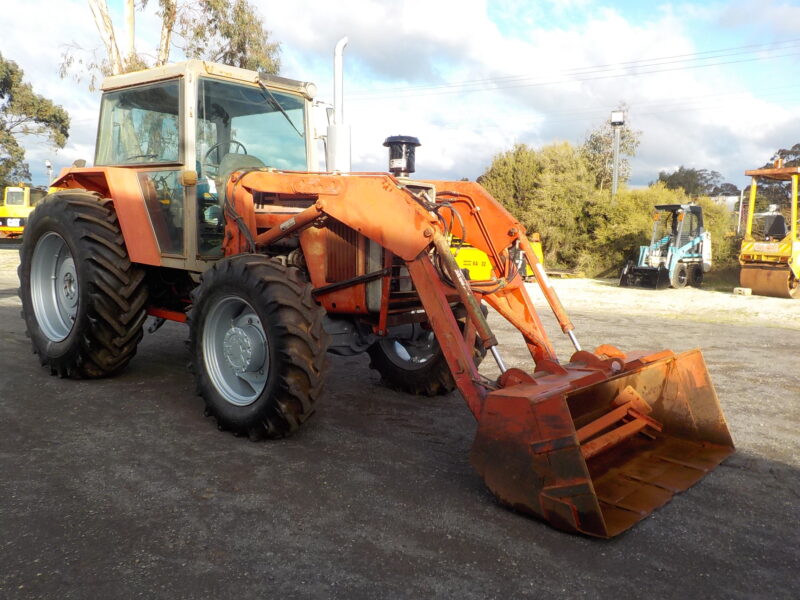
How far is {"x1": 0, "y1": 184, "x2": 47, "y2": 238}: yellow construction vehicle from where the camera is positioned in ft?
85.5

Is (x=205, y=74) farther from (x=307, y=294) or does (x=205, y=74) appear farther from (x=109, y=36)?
(x=109, y=36)

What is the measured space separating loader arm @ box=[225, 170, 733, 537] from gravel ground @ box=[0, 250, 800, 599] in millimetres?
162

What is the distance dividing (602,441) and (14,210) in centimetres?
2846

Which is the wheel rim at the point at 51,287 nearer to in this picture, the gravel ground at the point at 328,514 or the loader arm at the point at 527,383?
the gravel ground at the point at 328,514

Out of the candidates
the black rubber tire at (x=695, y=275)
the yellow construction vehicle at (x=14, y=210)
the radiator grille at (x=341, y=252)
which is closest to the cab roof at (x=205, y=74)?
the radiator grille at (x=341, y=252)

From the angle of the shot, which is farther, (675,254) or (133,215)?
(675,254)

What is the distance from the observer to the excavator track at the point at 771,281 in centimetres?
1375

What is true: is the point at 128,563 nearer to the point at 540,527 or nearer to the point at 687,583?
the point at 540,527

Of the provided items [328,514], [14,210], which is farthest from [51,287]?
[14,210]

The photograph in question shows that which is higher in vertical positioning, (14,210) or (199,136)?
(199,136)

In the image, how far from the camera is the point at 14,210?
2609cm

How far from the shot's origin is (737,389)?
5625 millimetres

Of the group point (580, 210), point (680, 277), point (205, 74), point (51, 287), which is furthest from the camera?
point (580, 210)

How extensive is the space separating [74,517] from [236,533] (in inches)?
30.5
